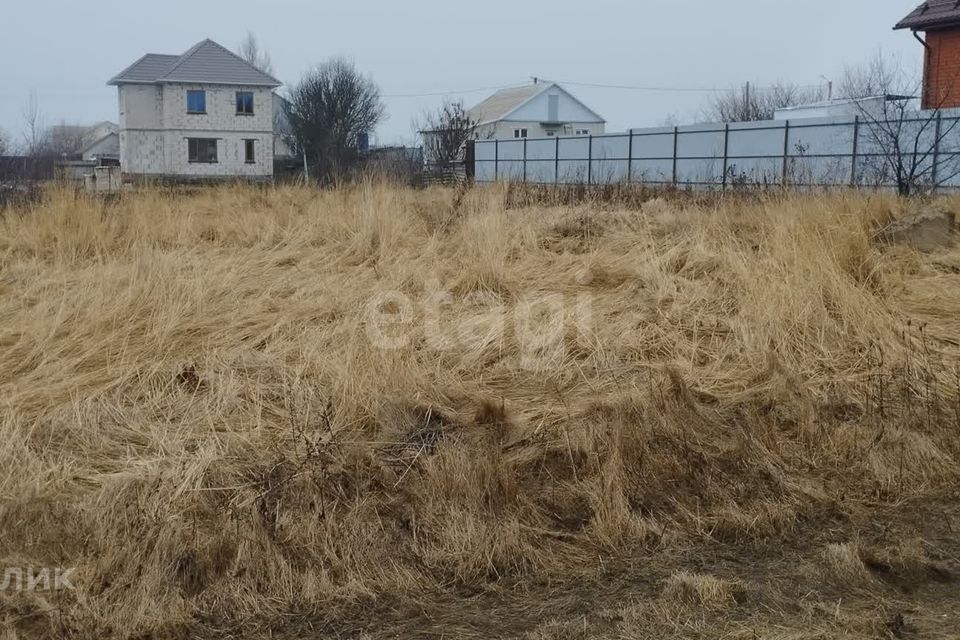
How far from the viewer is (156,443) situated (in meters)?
4.13

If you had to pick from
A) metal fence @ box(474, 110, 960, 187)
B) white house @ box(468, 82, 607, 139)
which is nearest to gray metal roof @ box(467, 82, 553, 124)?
white house @ box(468, 82, 607, 139)

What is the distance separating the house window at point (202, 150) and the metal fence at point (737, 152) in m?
18.8

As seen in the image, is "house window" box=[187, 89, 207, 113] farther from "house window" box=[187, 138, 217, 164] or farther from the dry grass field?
the dry grass field

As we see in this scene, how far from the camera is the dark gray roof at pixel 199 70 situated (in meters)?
42.7

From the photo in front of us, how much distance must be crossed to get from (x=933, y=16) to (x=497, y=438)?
22.6m

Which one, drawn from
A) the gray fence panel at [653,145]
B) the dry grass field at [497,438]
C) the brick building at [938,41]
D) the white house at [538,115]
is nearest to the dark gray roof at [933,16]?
the brick building at [938,41]

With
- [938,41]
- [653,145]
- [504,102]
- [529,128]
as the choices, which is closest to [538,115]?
[529,128]

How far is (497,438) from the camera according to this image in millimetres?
4219

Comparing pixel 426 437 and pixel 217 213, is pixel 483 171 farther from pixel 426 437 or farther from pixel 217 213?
pixel 426 437

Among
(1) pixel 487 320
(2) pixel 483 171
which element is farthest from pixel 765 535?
(2) pixel 483 171

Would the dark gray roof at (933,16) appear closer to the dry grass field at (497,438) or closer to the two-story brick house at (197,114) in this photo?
the dry grass field at (497,438)

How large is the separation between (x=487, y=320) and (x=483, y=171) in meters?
23.8

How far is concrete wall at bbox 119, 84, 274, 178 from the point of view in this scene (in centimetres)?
4259

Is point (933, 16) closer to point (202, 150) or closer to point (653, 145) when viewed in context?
point (653, 145)
